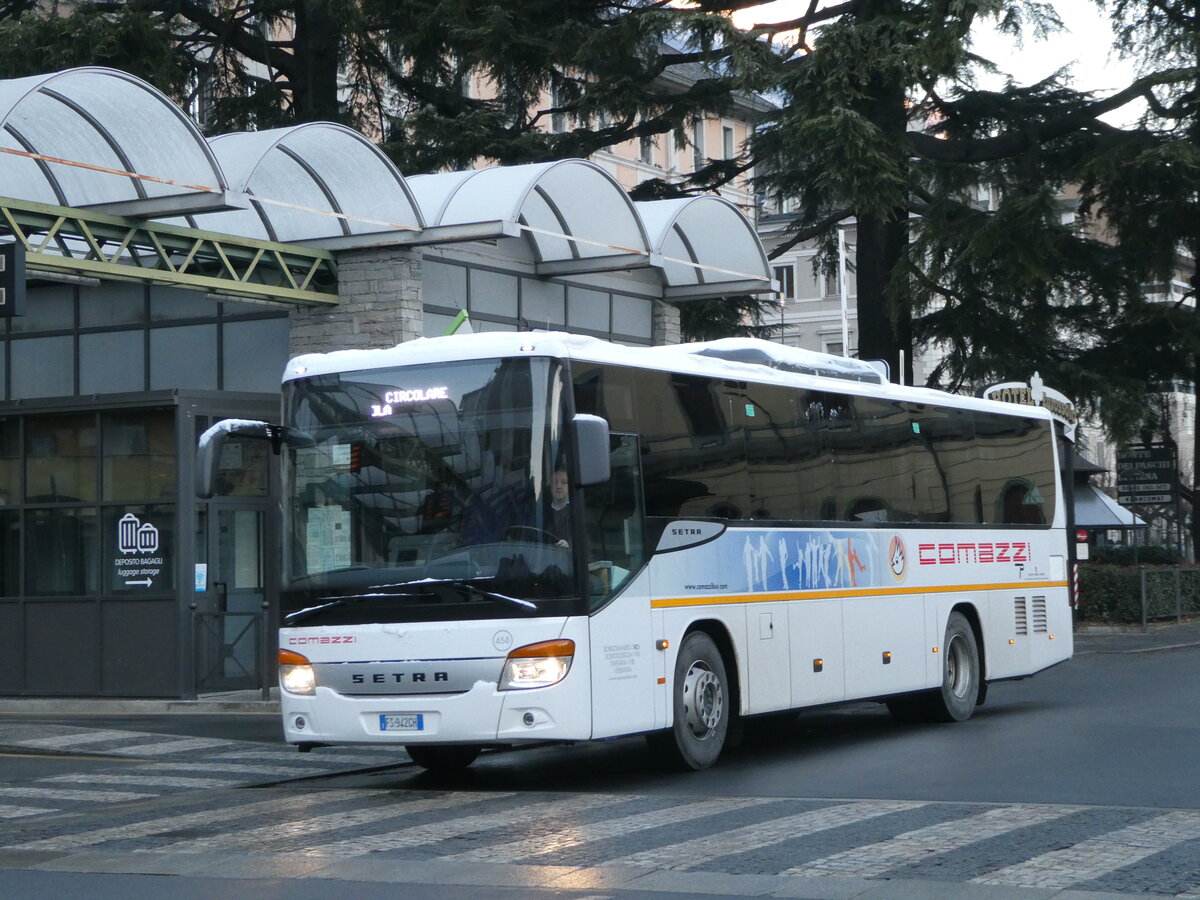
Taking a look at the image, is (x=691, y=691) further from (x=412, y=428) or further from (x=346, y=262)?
(x=346, y=262)

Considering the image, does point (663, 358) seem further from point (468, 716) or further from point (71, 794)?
point (71, 794)

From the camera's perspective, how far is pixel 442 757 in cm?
1345

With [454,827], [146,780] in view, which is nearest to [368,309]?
[146,780]

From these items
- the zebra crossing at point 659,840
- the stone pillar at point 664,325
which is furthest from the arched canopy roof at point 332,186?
the zebra crossing at point 659,840

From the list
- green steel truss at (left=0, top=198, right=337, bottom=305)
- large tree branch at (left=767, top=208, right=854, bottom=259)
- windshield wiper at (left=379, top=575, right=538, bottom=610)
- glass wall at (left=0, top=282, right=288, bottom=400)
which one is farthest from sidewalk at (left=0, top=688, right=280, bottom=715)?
large tree branch at (left=767, top=208, right=854, bottom=259)

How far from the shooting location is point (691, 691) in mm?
12867

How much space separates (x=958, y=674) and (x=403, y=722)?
6955 millimetres

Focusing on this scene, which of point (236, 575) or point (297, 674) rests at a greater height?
point (236, 575)

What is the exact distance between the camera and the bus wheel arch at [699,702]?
1274cm

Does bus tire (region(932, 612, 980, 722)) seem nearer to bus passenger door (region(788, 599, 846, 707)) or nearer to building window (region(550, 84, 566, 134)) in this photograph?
bus passenger door (region(788, 599, 846, 707))

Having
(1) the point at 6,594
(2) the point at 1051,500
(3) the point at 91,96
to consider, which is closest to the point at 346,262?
(3) the point at 91,96

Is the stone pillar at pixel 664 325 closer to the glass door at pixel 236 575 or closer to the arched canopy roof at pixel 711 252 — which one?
the arched canopy roof at pixel 711 252

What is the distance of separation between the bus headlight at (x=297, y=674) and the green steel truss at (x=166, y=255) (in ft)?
22.4

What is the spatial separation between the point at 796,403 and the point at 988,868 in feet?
22.4
